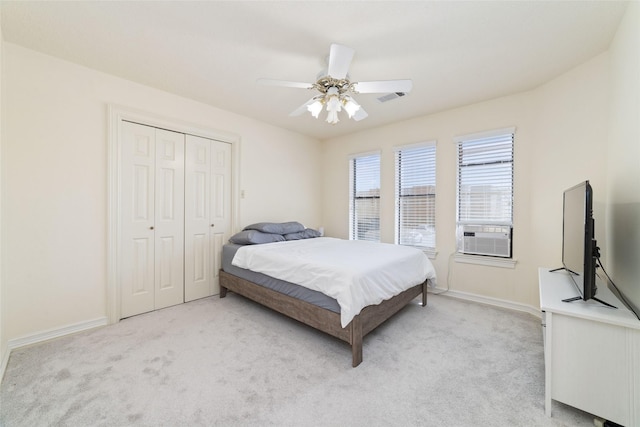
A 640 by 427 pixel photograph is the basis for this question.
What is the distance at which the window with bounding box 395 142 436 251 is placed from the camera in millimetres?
3701

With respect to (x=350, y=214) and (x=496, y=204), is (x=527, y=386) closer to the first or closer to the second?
(x=496, y=204)

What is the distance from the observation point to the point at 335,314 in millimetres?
2049

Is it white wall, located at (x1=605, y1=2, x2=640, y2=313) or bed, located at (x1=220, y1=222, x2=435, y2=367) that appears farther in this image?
bed, located at (x1=220, y1=222, x2=435, y2=367)

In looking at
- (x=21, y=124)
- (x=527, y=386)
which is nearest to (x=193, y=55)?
(x=21, y=124)

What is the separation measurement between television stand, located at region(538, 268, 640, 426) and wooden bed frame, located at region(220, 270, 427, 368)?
112 centimetres

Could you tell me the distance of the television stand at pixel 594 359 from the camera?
1305 mm

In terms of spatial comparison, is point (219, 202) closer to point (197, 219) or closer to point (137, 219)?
point (197, 219)

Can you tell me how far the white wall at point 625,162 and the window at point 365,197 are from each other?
2624mm

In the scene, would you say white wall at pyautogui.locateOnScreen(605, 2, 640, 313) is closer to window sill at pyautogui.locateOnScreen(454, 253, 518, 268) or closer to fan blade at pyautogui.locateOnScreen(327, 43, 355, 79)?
window sill at pyautogui.locateOnScreen(454, 253, 518, 268)

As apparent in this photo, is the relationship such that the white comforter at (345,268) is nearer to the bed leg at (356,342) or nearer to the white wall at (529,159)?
the bed leg at (356,342)

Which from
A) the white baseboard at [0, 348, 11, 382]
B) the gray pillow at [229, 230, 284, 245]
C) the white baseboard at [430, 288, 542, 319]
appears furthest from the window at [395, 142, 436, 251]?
the white baseboard at [0, 348, 11, 382]

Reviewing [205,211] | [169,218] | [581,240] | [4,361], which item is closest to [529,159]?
[581,240]

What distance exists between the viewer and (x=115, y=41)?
211 cm

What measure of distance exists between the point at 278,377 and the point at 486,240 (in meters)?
2.92
